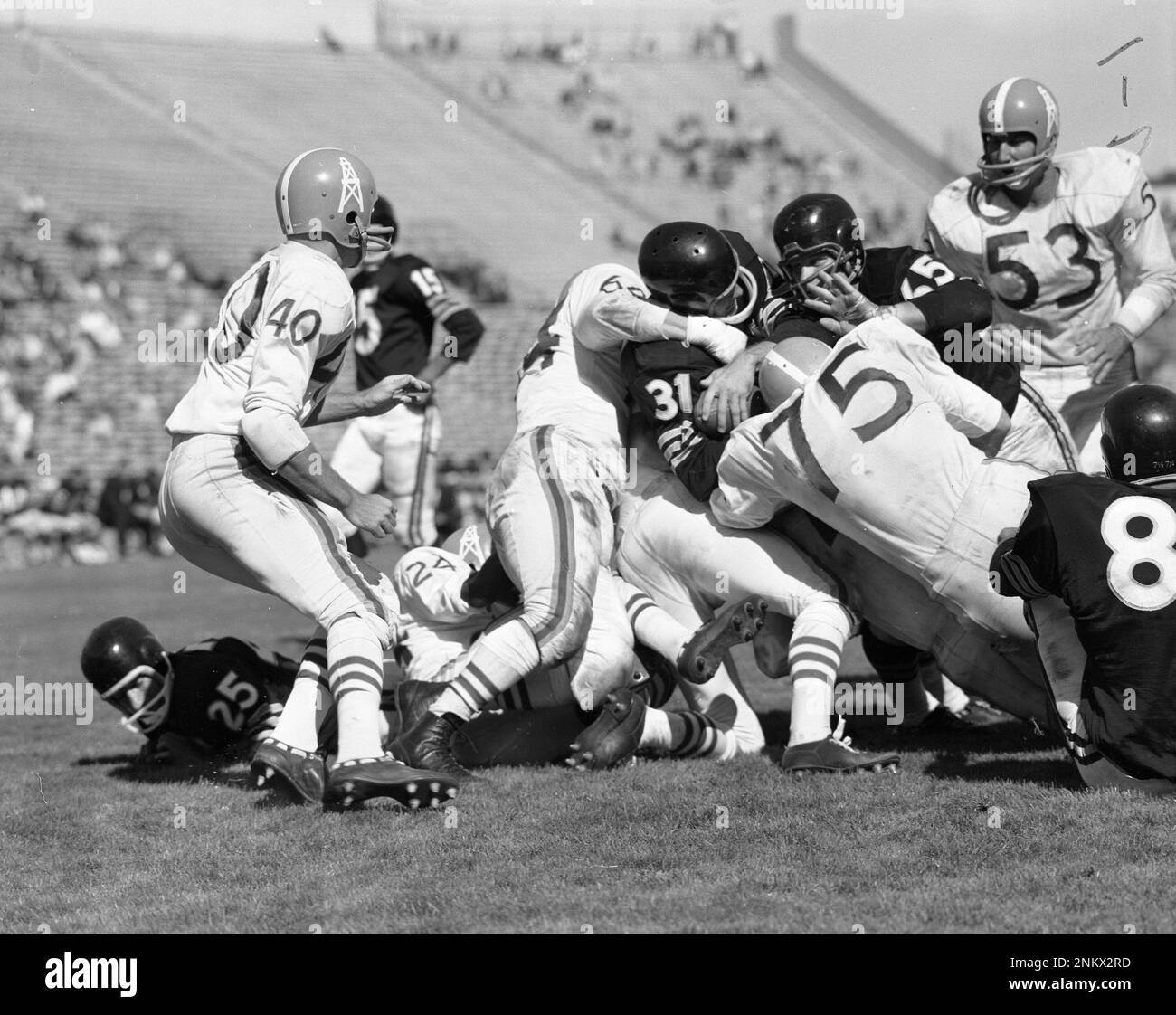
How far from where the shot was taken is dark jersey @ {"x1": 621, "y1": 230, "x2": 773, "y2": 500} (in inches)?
225

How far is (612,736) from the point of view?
538 centimetres

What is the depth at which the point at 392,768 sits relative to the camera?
4.73m

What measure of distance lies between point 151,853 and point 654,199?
29.7 m

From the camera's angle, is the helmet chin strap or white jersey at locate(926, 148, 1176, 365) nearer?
the helmet chin strap

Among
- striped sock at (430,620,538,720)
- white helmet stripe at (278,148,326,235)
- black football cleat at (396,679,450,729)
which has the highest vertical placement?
white helmet stripe at (278,148,326,235)

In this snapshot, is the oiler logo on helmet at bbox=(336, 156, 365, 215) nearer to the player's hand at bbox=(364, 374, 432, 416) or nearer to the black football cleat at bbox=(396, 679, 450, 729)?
the player's hand at bbox=(364, 374, 432, 416)

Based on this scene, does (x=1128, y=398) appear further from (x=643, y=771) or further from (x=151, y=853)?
(x=151, y=853)

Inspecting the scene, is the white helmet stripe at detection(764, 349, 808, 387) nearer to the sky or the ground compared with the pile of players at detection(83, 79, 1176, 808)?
nearer to the sky

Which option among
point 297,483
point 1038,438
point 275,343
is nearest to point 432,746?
point 297,483

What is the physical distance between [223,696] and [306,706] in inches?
33.8

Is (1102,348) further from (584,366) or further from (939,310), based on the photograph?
(584,366)

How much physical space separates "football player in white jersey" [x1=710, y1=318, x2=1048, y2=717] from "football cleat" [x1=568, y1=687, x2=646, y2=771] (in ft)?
3.04

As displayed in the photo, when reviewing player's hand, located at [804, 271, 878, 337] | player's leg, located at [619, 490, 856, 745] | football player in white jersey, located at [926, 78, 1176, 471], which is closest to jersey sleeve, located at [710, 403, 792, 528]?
player's leg, located at [619, 490, 856, 745]
